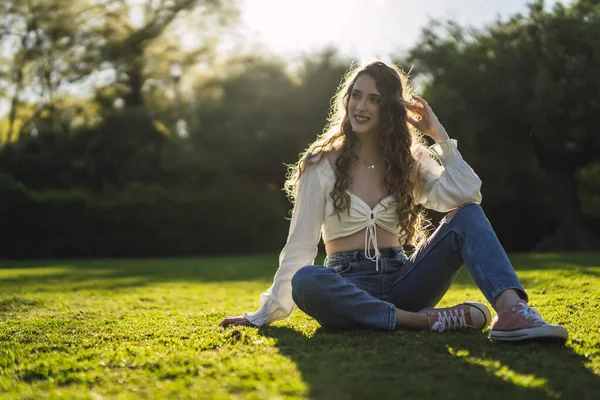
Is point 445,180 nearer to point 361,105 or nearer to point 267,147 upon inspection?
point 361,105

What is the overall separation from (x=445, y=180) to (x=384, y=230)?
1.54ft

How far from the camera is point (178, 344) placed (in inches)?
134

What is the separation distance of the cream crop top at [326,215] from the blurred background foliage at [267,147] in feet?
31.2

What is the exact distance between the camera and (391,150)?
157 inches

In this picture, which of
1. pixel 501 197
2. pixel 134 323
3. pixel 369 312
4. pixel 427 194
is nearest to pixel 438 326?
pixel 369 312

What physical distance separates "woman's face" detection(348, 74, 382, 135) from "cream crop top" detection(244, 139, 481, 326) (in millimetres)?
298

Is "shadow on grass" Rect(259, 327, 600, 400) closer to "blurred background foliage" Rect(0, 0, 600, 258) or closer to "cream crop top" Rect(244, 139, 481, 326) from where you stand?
"cream crop top" Rect(244, 139, 481, 326)

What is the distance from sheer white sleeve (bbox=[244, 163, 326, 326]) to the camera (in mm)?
3658

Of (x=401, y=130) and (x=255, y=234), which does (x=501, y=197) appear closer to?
(x=255, y=234)

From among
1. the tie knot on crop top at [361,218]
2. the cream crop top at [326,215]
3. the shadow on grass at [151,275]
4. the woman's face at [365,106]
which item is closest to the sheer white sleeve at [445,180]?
the cream crop top at [326,215]

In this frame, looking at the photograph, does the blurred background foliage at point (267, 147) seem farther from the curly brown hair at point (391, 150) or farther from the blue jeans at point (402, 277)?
the blue jeans at point (402, 277)

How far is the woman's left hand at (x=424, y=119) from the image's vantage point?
12.7 feet

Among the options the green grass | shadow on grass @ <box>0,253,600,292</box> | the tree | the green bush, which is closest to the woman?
the green grass

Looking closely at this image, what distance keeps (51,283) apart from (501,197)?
450 inches
